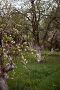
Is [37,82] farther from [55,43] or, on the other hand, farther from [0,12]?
[55,43]

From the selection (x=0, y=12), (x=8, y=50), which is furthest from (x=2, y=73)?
(x=0, y=12)

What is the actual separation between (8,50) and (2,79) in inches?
73.8

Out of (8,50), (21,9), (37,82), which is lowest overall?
(37,82)

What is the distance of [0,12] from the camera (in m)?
24.1

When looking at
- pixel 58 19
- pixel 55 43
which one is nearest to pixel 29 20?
pixel 58 19

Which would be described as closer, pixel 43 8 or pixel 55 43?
pixel 43 8

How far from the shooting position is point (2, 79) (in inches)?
403

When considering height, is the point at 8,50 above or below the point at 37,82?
above

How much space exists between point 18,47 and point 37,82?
5.52 meters

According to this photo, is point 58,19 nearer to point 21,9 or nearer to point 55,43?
point 21,9

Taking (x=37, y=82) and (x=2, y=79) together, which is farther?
(x=37, y=82)

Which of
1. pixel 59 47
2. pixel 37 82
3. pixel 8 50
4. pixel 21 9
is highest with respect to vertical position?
pixel 8 50

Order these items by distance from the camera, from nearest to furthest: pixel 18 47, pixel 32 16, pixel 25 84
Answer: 1. pixel 18 47
2. pixel 25 84
3. pixel 32 16

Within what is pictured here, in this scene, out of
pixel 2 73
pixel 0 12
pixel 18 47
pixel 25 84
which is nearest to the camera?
pixel 18 47
